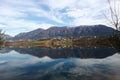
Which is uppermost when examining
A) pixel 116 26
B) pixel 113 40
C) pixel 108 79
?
pixel 116 26

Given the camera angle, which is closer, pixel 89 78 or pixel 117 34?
pixel 117 34

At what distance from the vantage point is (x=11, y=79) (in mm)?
46156

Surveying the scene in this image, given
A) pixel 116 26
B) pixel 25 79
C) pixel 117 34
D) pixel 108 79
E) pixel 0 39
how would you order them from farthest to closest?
pixel 0 39, pixel 25 79, pixel 108 79, pixel 117 34, pixel 116 26

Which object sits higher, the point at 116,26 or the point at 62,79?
the point at 116,26

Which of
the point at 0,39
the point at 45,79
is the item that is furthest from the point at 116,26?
the point at 0,39

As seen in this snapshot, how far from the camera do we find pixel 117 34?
19.8 meters

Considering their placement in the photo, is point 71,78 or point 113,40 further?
point 71,78

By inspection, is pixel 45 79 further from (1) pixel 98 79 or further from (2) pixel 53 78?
(1) pixel 98 79

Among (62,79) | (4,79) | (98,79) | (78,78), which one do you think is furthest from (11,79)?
(98,79)

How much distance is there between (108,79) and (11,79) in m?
22.8

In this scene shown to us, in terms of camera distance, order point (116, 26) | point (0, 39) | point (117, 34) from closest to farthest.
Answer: point (116, 26) < point (117, 34) < point (0, 39)

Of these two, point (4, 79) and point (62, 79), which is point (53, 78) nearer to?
point (62, 79)

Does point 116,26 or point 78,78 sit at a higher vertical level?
point 116,26

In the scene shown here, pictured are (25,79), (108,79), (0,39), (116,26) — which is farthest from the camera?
(0,39)
